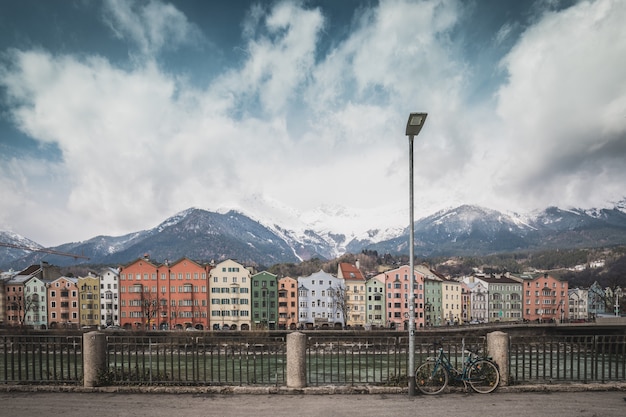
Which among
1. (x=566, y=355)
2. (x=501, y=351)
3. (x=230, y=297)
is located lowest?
(x=230, y=297)

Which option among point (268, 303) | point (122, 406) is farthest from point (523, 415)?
point (268, 303)

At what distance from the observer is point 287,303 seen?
3174 inches

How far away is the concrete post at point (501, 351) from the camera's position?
995cm

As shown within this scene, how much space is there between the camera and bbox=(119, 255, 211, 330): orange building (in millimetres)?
75938

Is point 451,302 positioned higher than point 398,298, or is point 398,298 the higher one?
point 398,298

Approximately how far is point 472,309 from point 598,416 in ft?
324

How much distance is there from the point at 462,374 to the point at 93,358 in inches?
379

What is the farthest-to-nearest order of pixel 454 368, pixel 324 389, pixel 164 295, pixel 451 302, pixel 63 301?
pixel 451 302
pixel 63 301
pixel 164 295
pixel 454 368
pixel 324 389

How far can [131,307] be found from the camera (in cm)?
7731

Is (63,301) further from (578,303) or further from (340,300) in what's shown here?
(578,303)

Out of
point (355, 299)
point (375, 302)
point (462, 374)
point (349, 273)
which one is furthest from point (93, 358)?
point (349, 273)

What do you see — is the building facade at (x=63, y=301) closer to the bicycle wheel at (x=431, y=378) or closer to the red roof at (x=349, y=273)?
the red roof at (x=349, y=273)

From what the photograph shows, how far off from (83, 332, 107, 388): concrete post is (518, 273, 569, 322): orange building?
111 meters

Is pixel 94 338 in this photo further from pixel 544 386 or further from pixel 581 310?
pixel 581 310
